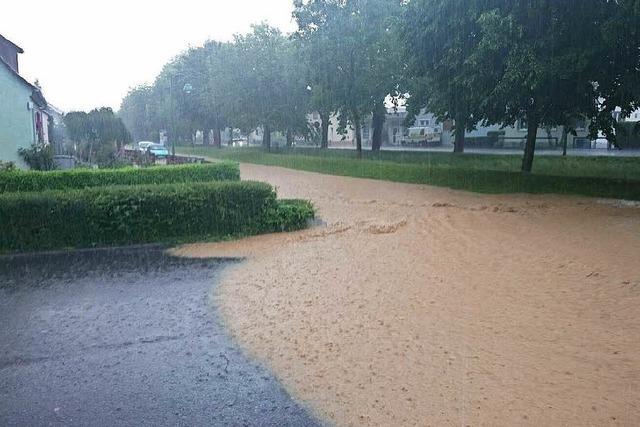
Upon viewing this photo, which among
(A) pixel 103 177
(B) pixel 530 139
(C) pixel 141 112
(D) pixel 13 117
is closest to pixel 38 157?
(D) pixel 13 117

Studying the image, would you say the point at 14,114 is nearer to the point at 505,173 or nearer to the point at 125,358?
the point at 505,173

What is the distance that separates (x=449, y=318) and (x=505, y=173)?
13.2 meters

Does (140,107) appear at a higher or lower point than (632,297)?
higher

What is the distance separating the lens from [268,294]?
6.56 m

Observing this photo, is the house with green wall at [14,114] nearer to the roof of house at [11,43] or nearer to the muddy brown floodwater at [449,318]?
the roof of house at [11,43]

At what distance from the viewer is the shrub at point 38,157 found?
19266 millimetres

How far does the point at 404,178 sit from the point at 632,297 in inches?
596

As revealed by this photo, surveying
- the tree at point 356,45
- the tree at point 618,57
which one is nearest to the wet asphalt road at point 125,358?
the tree at point 618,57

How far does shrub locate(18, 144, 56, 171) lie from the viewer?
19.3m

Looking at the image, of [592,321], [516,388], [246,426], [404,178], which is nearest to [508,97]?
[404,178]

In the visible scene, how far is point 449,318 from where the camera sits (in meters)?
5.45

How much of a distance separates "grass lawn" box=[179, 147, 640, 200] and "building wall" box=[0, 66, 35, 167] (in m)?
12.7

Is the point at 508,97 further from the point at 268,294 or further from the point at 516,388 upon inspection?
the point at 516,388

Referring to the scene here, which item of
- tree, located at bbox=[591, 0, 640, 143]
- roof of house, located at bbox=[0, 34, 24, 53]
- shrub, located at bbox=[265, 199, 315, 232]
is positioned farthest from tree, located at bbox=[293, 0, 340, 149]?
shrub, located at bbox=[265, 199, 315, 232]
